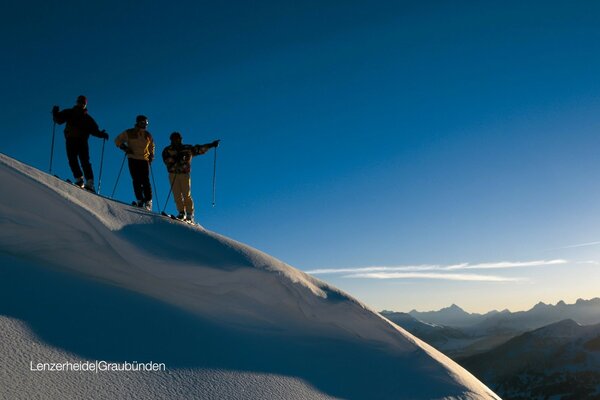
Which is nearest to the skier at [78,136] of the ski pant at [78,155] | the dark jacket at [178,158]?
the ski pant at [78,155]

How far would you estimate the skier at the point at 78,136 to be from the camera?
9859 millimetres

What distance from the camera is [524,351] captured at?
115125mm

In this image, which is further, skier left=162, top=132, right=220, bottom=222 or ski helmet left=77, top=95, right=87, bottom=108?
skier left=162, top=132, right=220, bottom=222

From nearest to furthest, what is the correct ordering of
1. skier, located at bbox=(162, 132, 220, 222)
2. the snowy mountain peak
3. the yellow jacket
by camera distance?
1. the yellow jacket
2. skier, located at bbox=(162, 132, 220, 222)
3. the snowy mountain peak

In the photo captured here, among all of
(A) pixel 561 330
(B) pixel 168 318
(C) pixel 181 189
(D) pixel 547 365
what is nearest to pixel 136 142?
(C) pixel 181 189

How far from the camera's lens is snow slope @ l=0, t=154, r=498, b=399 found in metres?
5.76

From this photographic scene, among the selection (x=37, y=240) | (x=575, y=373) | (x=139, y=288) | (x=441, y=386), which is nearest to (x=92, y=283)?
(x=139, y=288)

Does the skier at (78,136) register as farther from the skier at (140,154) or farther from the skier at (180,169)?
the skier at (180,169)

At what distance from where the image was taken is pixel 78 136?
9.95 m

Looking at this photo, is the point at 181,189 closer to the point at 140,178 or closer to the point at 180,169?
the point at 180,169

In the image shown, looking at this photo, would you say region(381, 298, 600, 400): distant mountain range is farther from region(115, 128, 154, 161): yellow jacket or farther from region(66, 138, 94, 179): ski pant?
region(66, 138, 94, 179): ski pant

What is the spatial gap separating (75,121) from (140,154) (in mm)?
1578

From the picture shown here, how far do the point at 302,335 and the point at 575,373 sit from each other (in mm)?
107810

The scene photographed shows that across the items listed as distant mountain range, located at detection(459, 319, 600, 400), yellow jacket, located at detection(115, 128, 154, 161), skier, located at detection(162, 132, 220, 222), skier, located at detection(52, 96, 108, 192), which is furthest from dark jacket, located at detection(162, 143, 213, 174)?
distant mountain range, located at detection(459, 319, 600, 400)
